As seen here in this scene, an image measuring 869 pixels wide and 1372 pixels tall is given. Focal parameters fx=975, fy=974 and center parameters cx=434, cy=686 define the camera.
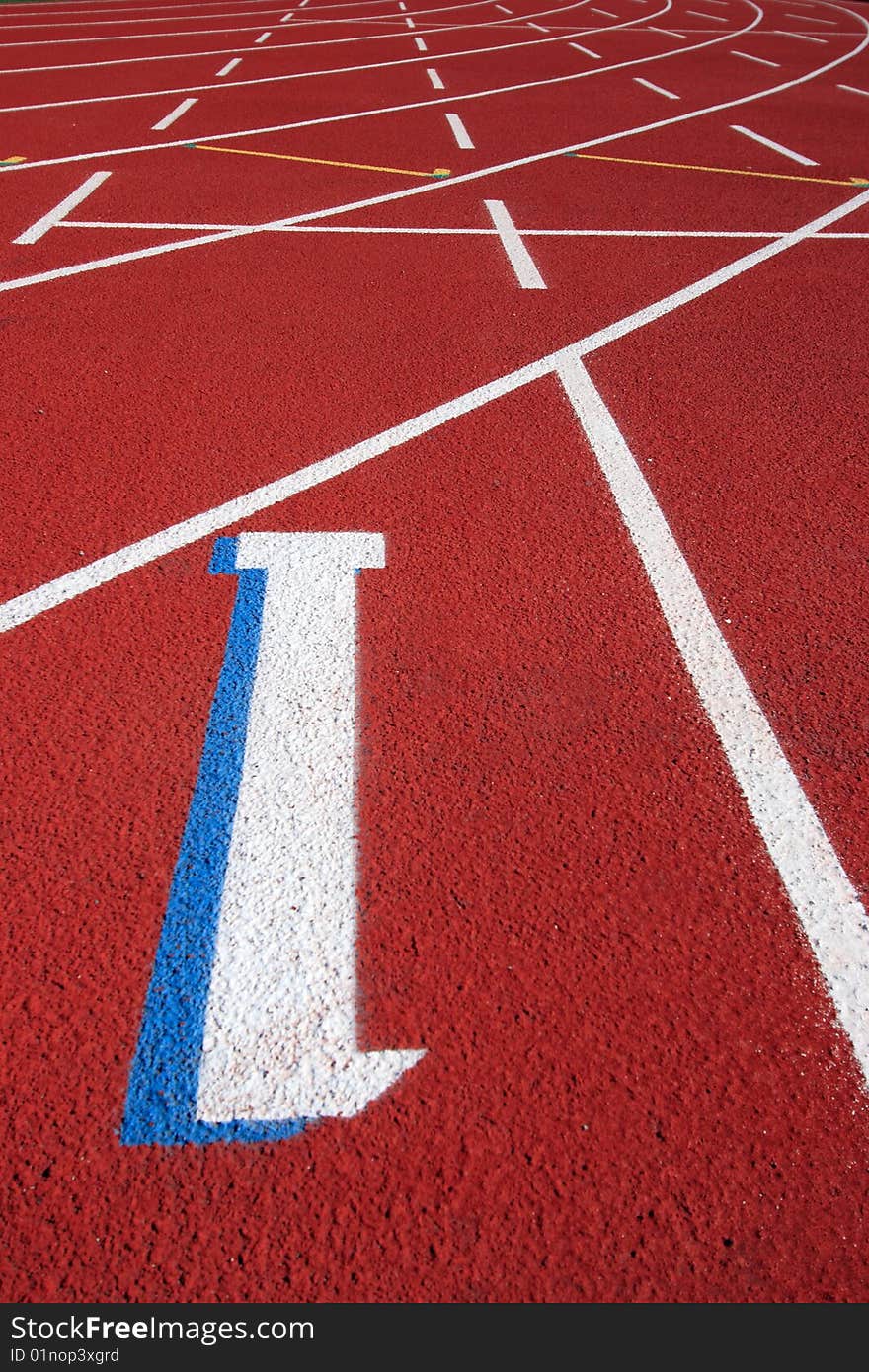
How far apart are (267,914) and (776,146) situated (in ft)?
37.6

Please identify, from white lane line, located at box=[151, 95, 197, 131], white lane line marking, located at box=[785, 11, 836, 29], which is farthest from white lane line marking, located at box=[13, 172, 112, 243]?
white lane line marking, located at box=[785, 11, 836, 29]

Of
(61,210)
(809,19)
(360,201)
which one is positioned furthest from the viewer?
(809,19)

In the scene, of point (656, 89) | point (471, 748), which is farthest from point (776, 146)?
point (471, 748)

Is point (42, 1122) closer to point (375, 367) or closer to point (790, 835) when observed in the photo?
point (790, 835)

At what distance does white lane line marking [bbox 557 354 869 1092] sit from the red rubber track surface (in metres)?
0.06

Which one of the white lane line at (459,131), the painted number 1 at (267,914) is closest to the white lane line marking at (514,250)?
the white lane line at (459,131)

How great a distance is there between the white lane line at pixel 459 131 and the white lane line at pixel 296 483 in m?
4.97

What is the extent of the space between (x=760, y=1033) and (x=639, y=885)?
503mm

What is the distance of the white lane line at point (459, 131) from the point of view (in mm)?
10549

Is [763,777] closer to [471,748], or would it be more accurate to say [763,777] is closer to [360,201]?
[471,748]

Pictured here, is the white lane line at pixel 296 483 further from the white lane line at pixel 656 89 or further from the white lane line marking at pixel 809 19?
the white lane line marking at pixel 809 19

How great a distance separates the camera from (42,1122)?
222cm

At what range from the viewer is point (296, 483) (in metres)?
4.47

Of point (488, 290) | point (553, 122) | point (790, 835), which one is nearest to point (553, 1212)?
point (790, 835)
